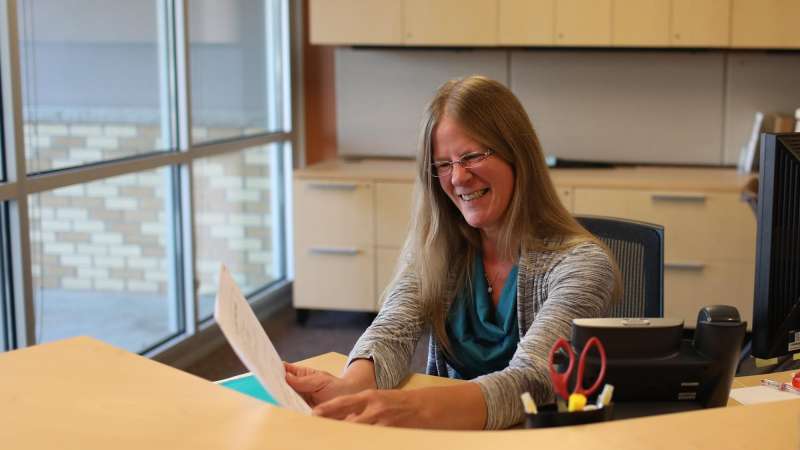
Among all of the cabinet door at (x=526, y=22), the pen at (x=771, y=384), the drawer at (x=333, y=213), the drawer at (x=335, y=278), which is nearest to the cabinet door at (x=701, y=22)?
the cabinet door at (x=526, y=22)

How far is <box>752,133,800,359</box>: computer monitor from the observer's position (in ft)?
5.63

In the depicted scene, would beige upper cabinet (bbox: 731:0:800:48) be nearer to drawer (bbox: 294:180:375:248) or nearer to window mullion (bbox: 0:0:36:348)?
drawer (bbox: 294:180:375:248)

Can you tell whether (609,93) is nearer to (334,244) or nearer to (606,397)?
(334,244)

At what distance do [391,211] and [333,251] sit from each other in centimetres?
36

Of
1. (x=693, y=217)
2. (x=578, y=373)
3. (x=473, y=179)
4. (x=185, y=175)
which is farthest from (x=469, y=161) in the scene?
(x=693, y=217)

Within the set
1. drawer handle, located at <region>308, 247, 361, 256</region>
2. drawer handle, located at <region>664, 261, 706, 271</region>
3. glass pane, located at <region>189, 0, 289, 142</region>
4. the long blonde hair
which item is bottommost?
drawer handle, located at <region>664, 261, 706, 271</region>

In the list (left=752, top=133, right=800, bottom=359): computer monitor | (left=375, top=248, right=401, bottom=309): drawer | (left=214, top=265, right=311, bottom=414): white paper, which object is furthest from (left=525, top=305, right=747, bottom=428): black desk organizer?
(left=375, top=248, right=401, bottom=309): drawer

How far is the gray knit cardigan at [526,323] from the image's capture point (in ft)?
5.72

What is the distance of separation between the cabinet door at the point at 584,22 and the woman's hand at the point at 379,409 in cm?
341

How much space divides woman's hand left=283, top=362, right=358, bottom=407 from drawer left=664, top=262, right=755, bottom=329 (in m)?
2.99

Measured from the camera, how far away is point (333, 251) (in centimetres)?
489

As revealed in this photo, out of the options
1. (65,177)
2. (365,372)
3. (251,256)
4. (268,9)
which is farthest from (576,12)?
(365,372)

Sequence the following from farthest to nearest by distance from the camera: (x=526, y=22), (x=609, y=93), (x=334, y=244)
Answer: (x=609, y=93), (x=334, y=244), (x=526, y=22)

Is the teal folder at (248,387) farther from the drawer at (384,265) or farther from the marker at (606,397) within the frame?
the drawer at (384,265)
